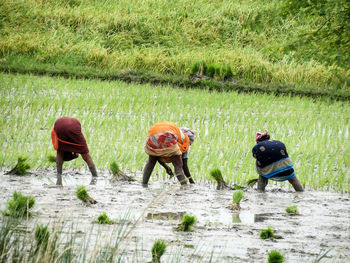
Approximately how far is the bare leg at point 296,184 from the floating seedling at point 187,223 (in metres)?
2.31

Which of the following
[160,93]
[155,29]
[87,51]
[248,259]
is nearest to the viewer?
[248,259]

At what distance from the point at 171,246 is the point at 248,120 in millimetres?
6610

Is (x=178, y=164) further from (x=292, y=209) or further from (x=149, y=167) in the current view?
(x=292, y=209)

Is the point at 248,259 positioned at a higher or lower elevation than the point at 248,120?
lower

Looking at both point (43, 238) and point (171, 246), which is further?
point (171, 246)

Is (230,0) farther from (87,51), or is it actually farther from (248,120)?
(248,120)

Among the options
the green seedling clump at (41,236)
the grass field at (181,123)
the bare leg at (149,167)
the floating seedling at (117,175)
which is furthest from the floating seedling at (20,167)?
the green seedling clump at (41,236)

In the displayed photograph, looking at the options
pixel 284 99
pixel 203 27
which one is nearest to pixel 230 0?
pixel 203 27

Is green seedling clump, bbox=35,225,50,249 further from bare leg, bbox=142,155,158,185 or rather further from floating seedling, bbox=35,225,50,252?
bare leg, bbox=142,155,158,185

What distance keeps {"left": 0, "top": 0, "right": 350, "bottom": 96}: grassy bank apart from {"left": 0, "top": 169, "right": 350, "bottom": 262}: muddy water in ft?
24.2

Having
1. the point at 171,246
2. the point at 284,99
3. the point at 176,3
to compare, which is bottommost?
the point at 171,246

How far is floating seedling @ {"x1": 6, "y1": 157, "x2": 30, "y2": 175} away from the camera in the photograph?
609 centimetres

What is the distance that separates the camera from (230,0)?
2339cm

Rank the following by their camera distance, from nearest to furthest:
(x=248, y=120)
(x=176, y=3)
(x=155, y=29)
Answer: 1. (x=248, y=120)
2. (x=155, y=29)
3. (x=176, y=3)
